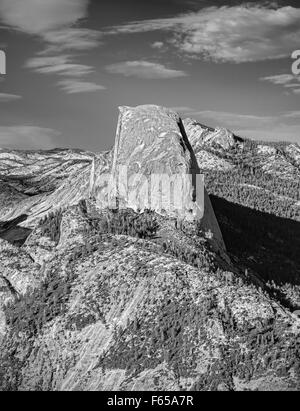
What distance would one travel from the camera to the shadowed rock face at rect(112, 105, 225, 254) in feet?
538

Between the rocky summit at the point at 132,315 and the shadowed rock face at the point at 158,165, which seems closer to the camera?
the rocky summit at the point at 132,315

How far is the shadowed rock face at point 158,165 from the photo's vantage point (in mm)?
164000

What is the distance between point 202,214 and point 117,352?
5619 cm

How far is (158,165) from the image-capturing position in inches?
6708

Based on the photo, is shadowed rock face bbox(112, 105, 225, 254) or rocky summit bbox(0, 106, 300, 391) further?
shadowed rock face bbox(112, 105, 225, 254)

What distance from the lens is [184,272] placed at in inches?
4860

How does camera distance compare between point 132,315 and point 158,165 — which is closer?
point 132,315

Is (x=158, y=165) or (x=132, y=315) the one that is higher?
(x=158, y=165)

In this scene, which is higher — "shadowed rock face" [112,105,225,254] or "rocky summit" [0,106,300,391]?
"shadowed rock face" [112,105,225,254]

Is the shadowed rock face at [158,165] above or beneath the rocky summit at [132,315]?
above
